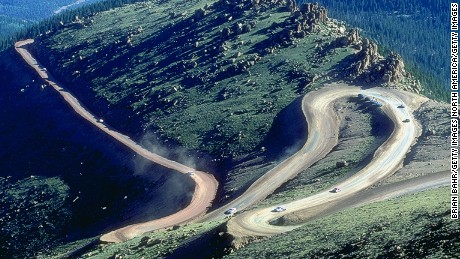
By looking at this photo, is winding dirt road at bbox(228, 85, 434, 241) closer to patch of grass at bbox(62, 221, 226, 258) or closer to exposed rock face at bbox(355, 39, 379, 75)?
patch of grass at bbox(62, 221, 226, 258)

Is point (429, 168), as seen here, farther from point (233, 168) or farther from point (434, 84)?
point (434, 84)

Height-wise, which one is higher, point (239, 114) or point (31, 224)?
point (239, 114)

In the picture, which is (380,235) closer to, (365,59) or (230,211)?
(230,211)

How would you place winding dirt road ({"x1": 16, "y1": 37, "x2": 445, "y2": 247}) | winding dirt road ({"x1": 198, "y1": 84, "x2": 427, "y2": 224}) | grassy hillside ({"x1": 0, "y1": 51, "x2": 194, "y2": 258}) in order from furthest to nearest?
1. grassy hillside ({"x1": 0, "y1": 51, "x2": 194, "y2": 258})
2. winding dirt road ({"x1": 198, "y1": 84, "x2": 427, "y2": 224})
3. winding dirt road ({"x1": 16, "y1": 37, "x2": 445, "y2": 247})

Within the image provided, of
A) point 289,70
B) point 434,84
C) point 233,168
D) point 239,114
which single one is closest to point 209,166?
point 233,168

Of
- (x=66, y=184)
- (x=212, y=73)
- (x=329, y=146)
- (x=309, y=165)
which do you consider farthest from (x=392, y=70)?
(x=66, y=184)

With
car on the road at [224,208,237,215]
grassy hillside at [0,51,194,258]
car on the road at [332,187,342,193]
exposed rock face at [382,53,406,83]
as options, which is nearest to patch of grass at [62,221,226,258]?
car on the road at [224,208,237,215]
